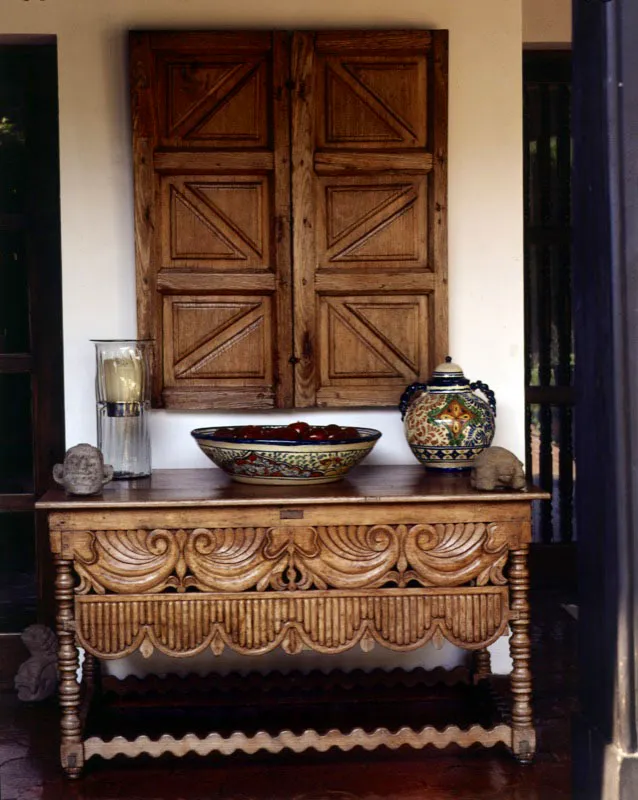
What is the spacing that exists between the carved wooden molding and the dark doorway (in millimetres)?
1173

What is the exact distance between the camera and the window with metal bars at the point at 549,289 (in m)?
5.78

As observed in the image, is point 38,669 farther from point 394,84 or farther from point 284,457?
point 394,84

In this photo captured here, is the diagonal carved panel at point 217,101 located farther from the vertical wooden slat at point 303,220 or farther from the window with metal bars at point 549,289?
the window with metal bars at point 549,289

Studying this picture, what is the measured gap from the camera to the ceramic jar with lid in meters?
3.57

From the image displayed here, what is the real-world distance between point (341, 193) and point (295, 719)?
1902 mm

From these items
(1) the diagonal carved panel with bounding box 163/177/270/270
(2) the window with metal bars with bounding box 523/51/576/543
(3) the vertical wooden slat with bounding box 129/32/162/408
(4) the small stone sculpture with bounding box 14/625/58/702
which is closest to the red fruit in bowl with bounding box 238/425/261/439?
(3) the vertical wooden slat with bounding box 129/32/162/408

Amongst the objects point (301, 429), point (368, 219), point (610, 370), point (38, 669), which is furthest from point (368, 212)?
point (38, 669)

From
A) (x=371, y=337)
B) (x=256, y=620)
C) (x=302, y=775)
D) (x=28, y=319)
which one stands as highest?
(x=28, y=319)

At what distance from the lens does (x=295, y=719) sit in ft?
12.0

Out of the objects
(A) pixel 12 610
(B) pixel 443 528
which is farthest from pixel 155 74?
(A) pixel 12 610

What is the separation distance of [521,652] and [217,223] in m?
1.83

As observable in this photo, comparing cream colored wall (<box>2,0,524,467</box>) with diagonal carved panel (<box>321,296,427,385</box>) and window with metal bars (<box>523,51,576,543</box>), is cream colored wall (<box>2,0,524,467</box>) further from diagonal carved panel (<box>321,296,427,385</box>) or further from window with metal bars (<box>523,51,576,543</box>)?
window with metal bars (<box>523,51,576,543</box>)

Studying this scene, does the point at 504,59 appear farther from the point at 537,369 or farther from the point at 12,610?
the point at 12,610

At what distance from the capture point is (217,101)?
376cm
